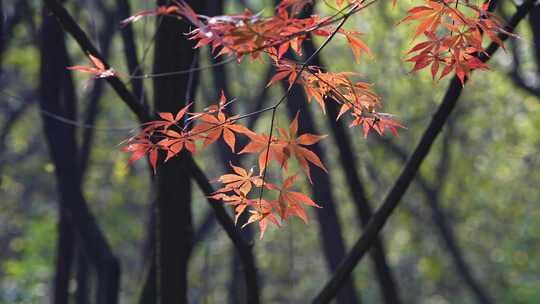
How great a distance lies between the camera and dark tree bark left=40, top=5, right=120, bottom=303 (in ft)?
11.4

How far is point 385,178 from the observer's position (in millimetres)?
9500

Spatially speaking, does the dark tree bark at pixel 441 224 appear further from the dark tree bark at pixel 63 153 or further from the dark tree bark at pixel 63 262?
the dark tree bark at pixel 63 153

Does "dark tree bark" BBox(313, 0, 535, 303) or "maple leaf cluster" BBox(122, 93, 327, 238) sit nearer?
"maple leaf cluster" BBox(122, 93, 327, 238)

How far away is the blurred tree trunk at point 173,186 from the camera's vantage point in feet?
7.73

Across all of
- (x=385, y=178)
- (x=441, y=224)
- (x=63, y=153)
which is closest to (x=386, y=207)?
(x=63, y=153)

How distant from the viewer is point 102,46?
232 inches

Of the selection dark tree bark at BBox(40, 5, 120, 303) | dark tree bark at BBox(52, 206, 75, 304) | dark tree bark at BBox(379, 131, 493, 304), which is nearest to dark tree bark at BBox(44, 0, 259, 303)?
dark tree bark at BBox(40, 5, 120, 303)

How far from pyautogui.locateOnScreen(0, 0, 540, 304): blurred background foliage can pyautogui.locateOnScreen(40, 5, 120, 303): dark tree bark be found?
9.93 ft

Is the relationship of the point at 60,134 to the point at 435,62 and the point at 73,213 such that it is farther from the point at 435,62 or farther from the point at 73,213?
the point at 435,62

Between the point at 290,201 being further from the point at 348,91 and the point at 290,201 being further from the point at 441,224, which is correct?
the point at 441,224

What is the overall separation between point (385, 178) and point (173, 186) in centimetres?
737

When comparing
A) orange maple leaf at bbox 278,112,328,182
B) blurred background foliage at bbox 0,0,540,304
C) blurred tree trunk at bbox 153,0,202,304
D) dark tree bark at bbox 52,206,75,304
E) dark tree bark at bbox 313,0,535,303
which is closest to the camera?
orange maple leaf at bbox 278,112,328,182

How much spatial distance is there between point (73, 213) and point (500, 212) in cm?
866

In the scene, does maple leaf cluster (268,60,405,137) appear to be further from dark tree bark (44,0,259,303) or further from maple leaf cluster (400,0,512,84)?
dark tree bark (44,0,259,303)
